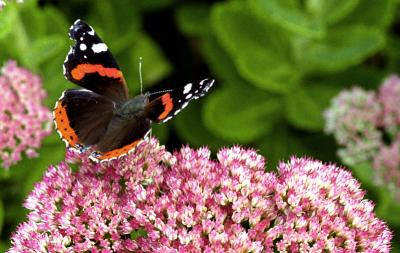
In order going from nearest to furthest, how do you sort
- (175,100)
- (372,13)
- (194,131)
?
(175,100) → (372,13) → (194,131)

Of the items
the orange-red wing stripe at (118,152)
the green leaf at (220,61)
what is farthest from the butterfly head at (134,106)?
the green leaf at (220,61)

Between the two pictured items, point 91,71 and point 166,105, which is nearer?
point 166,105

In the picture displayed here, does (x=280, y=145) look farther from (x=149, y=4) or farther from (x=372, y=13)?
(x=149, y=4)

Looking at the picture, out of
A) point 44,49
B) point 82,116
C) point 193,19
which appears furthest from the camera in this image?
point 193,19

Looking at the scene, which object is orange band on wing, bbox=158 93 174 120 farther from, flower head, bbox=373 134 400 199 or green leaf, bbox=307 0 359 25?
green leaf, bbox=307 0 359 25

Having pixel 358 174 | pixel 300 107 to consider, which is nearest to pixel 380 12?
pixel 300 107

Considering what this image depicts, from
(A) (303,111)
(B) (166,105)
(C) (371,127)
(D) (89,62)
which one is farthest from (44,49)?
(C) (371,127)

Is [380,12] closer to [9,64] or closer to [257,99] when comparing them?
[257,99]

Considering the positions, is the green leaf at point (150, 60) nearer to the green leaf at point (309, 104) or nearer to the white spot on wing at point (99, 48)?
the green leaf at point (309, 104)
